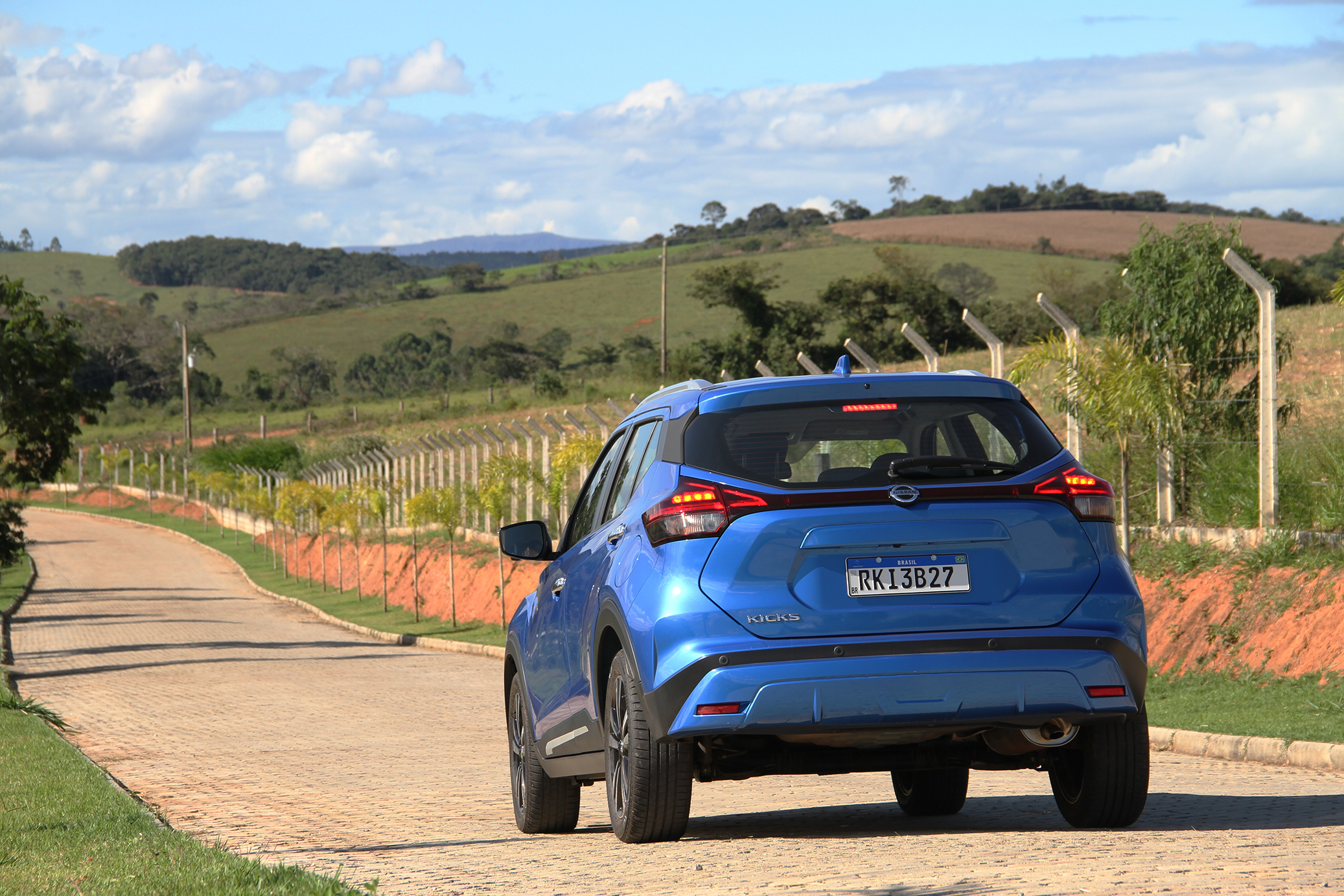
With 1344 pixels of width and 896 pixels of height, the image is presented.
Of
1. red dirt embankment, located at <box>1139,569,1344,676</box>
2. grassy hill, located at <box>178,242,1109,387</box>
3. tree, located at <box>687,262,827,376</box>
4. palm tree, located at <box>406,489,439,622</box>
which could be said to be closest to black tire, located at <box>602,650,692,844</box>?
red dirt embankment, located at <box>1139,569,1344,676</box>

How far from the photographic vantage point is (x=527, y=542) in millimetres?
7469

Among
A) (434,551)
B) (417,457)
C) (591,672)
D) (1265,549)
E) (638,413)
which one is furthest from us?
(417,457)

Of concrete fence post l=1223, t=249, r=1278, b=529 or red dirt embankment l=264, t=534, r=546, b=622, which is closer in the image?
concrete fence post l=1223, t=249, r=1278, b=529

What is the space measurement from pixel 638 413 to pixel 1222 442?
11.9m

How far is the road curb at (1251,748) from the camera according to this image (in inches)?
396

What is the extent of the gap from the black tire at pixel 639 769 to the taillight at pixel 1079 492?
1.70 meters

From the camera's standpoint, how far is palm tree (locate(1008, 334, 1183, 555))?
16.8 meters

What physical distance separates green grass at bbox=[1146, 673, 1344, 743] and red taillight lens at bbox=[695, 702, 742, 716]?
639cm

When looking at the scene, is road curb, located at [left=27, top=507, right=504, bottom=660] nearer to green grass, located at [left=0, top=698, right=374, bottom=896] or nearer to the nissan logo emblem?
green grass, located at [left=0, top=698, right=374, bottom=896]

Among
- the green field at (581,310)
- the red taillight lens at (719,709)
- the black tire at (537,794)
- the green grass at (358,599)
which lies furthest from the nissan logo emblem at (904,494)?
the green field at (581,310)

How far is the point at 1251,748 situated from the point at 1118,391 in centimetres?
673

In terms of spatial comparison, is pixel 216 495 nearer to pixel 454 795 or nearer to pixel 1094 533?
pixel 454 795

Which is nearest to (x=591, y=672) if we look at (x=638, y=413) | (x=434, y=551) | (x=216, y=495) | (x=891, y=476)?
(x=638, y=413)

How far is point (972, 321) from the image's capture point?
17.7 metres
